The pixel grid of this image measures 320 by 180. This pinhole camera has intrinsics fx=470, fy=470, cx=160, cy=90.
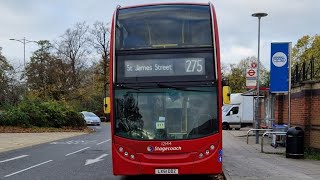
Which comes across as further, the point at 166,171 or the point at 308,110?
the point at 308,110

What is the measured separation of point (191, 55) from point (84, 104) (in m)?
64.2

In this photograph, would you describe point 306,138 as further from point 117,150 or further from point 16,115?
point 16,115

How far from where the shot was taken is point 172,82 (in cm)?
1084

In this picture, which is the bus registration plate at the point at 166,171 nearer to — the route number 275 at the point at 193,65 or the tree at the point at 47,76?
the route number 275 at the point at 193,65

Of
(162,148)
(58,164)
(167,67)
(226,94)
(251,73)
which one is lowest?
(58,164)

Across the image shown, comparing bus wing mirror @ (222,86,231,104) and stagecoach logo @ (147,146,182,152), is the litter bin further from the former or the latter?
stagecoach logo @ (147,146,182,152)

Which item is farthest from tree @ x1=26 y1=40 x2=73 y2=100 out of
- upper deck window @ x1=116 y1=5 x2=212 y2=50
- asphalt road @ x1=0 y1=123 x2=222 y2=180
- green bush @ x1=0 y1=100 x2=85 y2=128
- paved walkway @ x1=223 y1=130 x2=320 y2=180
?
upper deck window @ x1=116 y1=5 x2=212 y2=50

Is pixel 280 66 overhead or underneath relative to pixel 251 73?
overhead

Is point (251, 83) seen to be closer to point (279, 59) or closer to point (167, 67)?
point (279, 59)

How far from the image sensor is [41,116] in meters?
36.2

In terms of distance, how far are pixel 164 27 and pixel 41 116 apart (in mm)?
26894

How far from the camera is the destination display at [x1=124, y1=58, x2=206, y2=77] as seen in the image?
35.6ft

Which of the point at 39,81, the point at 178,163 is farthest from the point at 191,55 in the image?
the point at 39,81

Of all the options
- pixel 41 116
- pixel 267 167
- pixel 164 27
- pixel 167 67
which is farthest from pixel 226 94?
pixel 41 116
